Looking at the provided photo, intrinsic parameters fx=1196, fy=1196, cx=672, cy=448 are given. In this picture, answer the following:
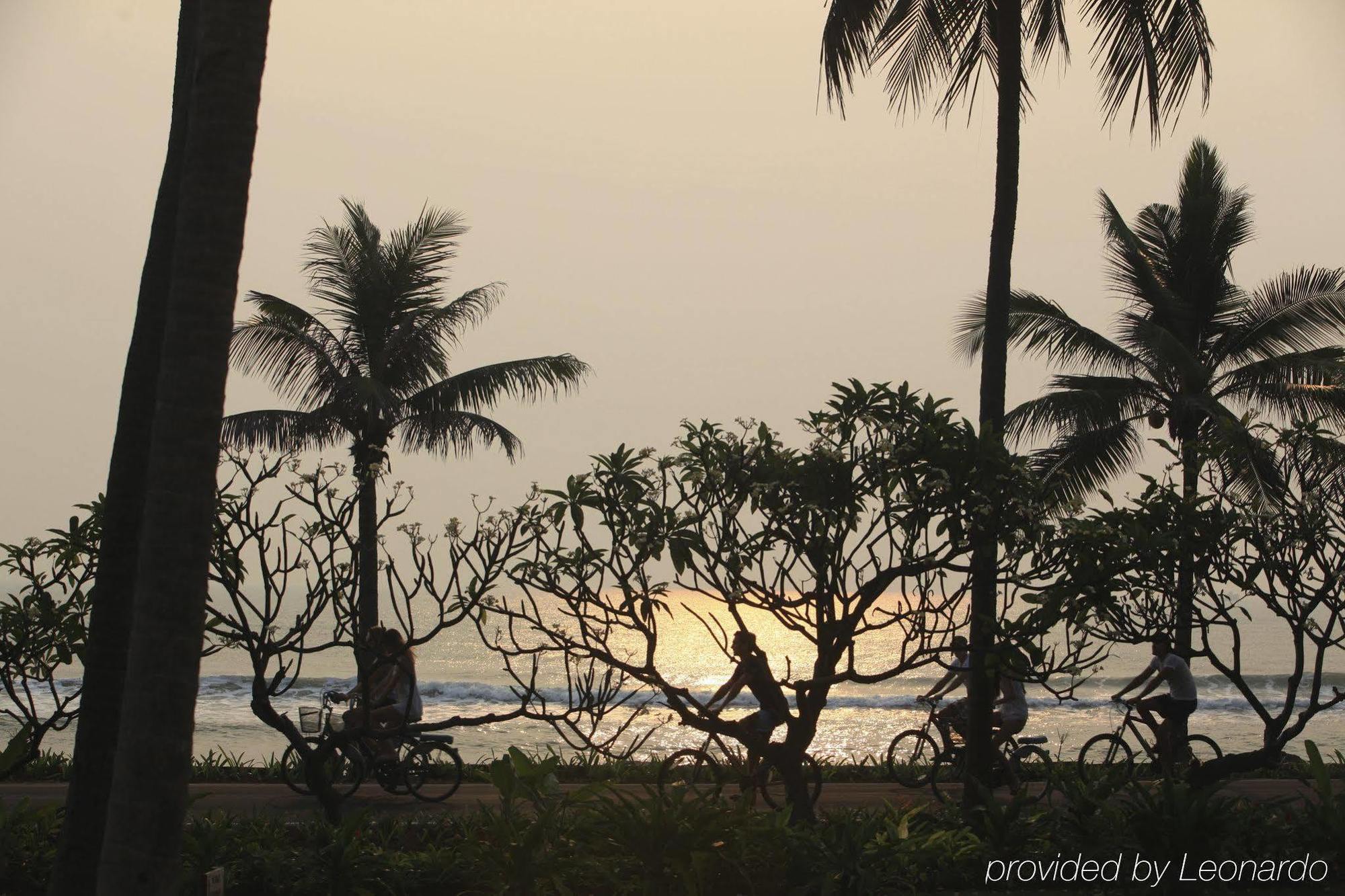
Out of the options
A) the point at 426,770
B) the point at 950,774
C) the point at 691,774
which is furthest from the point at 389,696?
the point at 950,774

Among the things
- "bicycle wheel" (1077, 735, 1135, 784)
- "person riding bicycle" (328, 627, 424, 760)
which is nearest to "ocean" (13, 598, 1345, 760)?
"bicycle wheel" (1077, 735, 1135, 784)

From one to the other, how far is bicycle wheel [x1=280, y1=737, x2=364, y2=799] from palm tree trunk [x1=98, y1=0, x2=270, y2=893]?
7014 millimetres

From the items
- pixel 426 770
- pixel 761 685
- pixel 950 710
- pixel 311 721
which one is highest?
pixel 761 685

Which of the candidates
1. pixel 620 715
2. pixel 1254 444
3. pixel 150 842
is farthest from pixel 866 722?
pixel 150 842

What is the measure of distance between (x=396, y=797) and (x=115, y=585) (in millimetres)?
7660

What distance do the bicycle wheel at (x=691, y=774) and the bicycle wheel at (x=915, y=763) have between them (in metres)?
2.40

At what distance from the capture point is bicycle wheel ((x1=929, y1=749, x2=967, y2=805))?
574 inches

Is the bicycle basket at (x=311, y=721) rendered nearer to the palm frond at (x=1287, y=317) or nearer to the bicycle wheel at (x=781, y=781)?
the bicycle wheel at (x=781, y=781)

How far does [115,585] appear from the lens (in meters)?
6.97

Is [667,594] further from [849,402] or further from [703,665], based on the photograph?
[703,665]

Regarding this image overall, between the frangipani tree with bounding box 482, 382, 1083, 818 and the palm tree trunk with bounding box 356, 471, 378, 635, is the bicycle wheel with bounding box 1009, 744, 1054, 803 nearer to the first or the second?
the frangipani tree with bounding box 482, 382, 1083, 818

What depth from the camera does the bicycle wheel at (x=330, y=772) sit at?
13.4m

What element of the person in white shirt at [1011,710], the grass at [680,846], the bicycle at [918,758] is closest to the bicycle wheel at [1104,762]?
the person in white shirt at [1011,710]

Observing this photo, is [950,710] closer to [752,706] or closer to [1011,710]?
[1011,710]
